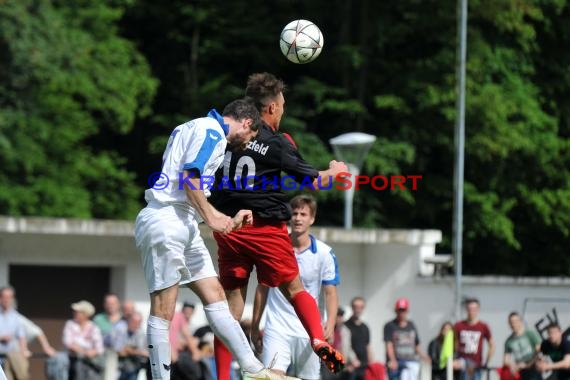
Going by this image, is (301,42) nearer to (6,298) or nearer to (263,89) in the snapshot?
(263,89)

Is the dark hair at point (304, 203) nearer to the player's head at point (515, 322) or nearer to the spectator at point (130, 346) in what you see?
the spectator at point (130, 346)

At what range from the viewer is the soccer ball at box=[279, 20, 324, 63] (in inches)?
466

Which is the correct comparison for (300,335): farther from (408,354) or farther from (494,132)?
(494,132)

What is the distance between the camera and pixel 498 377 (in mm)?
18578

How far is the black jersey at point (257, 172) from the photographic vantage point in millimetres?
10469

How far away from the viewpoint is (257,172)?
34.4 ft

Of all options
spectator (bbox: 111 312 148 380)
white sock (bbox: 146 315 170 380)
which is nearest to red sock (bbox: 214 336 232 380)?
white sock (bbox: 146 315 170 380)

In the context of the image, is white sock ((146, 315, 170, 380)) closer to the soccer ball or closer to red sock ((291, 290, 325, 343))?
red sock ((291, 290, 325, 343))

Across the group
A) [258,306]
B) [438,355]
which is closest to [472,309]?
[438,355]

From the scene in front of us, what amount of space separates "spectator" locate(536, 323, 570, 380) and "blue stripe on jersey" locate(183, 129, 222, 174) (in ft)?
30.8

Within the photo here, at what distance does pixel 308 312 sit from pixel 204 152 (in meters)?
1.86

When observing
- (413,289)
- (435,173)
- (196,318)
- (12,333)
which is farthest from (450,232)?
(12,333)

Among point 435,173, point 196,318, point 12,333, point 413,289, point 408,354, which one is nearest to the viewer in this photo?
point 12,333

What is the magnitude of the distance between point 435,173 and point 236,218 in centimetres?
2543
